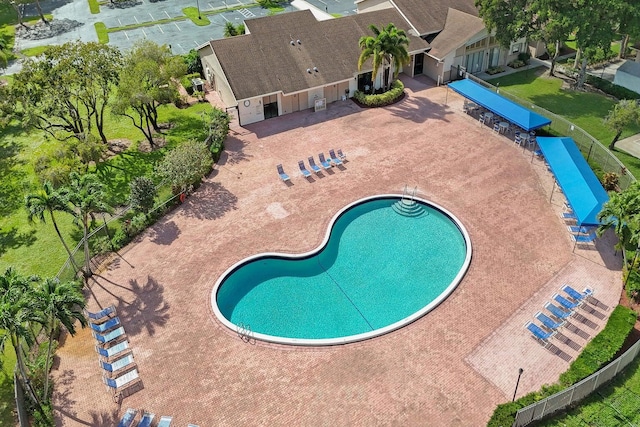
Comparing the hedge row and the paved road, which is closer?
the hedge row

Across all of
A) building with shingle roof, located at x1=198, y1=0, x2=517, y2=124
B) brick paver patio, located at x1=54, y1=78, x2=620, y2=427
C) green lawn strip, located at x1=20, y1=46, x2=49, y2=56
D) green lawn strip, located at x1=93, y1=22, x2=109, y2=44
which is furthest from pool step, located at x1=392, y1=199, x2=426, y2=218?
green lawn strip, located at x1=20, y1=46, x2=49, y2=56

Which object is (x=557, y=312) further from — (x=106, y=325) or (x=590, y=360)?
(x=106, y=325)

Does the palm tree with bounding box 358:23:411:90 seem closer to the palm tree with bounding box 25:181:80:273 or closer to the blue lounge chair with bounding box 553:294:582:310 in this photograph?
the blue lounge chair with bounding box 553:294:582:310

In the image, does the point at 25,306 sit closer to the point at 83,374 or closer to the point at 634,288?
the point at 83,374

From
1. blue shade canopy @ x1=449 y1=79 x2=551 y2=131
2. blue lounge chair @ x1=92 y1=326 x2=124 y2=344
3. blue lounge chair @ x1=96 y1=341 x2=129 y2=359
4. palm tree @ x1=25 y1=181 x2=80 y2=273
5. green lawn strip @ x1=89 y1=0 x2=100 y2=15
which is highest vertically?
green lawn strip @ x1=89 y1=0 x2=100 y2=15

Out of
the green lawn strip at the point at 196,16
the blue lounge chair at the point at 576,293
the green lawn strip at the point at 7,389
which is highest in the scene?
the green lawn strip at the point at 196,16

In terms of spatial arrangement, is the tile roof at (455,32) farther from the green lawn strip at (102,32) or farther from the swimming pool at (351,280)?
the green lawn strip at (102,32)

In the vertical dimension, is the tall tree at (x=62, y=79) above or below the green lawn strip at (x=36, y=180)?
above

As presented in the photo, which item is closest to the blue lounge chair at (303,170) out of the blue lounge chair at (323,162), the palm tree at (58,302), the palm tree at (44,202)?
the blue lounge chair at (323,162)
